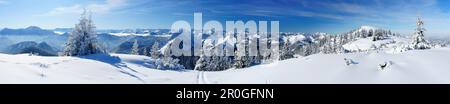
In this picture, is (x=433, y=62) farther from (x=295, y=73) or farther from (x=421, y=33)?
(x=421, y=33)

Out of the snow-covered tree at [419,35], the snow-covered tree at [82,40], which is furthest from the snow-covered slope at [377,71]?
the snow-covered tree at [82,40]

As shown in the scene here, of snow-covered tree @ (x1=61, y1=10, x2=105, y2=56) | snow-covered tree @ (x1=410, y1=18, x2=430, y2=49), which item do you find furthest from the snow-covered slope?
snow-covered tree @ (x1=61, y1=10, x2=105, y2=56)

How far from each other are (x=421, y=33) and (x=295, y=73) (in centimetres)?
1405

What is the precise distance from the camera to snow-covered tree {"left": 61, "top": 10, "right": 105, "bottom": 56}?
145ft

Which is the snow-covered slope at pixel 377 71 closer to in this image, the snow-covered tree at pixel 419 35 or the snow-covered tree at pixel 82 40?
the snow-covered tree at pixel 419 35

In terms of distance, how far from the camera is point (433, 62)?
34.9 ft

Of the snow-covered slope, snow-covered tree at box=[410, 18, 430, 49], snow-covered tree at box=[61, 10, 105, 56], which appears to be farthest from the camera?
snow-covered tree at box=[61, 10, 105, 56]

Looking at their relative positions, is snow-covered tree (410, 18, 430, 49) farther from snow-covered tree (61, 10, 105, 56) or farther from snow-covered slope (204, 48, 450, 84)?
snow-covered tree (61, 10, 105, 56)

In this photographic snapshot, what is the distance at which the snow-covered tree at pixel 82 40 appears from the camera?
44094mm

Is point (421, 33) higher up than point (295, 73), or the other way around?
point (421, 33)

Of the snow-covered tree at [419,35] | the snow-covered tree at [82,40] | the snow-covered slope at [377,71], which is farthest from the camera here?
the snow-covered tree at [82,40]

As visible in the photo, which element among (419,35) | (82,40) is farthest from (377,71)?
(82,40)

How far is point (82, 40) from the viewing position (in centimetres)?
4475
